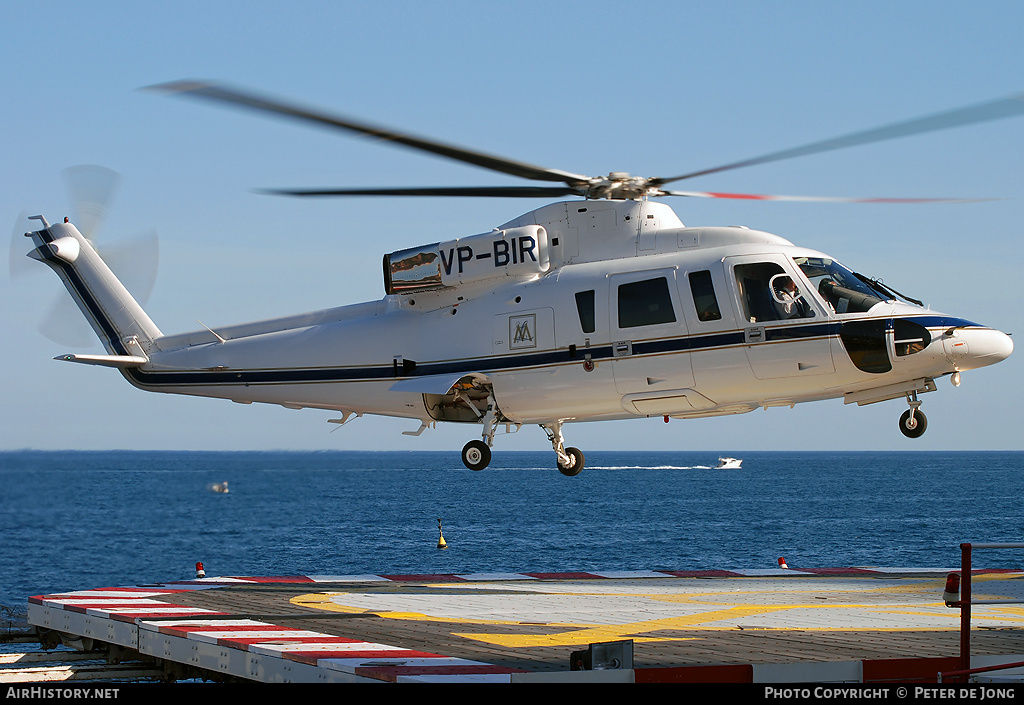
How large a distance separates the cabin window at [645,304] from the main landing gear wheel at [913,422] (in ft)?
11.2

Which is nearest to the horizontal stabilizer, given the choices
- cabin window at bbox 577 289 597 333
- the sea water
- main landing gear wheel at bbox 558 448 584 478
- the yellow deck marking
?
the yellow deck marking

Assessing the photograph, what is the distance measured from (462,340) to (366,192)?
10.4ft

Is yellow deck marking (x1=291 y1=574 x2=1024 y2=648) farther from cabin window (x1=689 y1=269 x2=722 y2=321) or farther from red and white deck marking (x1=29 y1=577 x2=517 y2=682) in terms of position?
cabin window (x1=689 y1=269 x2=722 y2=321)

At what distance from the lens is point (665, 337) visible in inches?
602

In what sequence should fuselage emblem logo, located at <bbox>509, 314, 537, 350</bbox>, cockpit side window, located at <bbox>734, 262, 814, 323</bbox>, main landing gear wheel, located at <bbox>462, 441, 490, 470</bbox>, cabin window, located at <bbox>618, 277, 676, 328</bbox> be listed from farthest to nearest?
main landing gear wheel, located at <bbox>462, 441, 490, 470</bbox>, fuselage emblem logo, located at <bbox>509, 314, 537, 350</bbox>, cabin window, located at <bbox>618, 277, 676, 328</bbox>, cockpit side window, located at <bbox>734, 262, 814, 323</bbox>

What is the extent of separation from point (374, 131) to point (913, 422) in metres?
8.18

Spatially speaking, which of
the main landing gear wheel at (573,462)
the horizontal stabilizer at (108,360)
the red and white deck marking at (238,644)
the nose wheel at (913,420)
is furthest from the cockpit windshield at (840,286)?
the horizontal stabilizer at (108,360)

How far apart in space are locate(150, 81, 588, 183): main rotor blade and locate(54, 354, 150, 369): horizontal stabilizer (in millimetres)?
8542

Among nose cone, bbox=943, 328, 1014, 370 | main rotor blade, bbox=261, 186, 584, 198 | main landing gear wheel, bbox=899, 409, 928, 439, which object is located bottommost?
main landing gear wheel, bbox=899, 409, 928, 439

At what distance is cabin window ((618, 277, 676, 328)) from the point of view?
15.4m

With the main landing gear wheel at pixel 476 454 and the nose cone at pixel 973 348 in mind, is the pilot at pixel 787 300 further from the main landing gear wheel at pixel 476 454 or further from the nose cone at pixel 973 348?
the main landing gear wheel at pixel 476 454

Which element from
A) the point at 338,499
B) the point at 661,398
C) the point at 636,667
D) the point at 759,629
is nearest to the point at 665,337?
the point at 661,398

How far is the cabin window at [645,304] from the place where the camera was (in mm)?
15359
